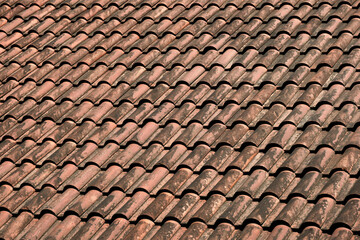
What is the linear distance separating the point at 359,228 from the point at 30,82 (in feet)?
12.9

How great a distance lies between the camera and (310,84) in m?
5.55

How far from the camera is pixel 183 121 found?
17.9 feet

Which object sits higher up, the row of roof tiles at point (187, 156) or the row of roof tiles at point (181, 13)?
the row of roof tiles at point (181, 13)

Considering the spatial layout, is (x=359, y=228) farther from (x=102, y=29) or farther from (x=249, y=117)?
(x=102, y=29)

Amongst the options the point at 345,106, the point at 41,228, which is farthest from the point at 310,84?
the point at 41,228

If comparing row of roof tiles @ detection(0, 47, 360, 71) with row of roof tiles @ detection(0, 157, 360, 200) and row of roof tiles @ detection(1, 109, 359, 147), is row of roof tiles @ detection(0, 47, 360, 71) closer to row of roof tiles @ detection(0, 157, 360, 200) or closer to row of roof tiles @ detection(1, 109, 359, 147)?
row of roof tiles @ detection(1, 109, 359, 147)

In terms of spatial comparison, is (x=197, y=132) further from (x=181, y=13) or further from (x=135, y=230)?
(x=181, y=13)

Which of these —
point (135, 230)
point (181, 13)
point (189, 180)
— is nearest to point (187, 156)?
point (189, 180)

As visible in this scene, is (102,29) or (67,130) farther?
(102,29)

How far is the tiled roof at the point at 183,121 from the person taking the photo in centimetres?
450

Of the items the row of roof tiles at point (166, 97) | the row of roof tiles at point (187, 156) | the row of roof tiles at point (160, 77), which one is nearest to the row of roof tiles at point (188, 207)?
the row of roof tiles at point (187, 156)

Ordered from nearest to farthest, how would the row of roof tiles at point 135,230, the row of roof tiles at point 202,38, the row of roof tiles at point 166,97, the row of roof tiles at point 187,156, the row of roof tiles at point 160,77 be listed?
the row of roof tiles at point 135,230, the row of roof tiles at point 187,156, the row of roof tiles at point 166,97, the row of roof tiles at point 160,77, the row of roof tiles at point 202,38

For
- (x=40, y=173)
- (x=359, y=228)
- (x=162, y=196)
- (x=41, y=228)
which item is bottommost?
(x=41, y=228)

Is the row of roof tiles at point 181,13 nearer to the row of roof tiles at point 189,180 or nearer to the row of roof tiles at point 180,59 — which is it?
the row of roof tiles at point 180,59
